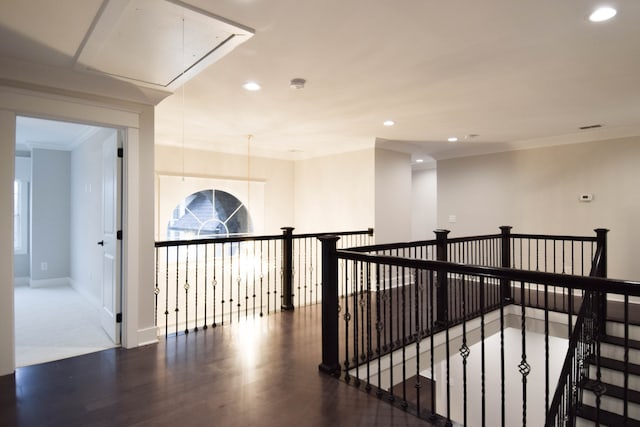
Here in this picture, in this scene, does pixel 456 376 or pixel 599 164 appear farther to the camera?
pixel 456 376

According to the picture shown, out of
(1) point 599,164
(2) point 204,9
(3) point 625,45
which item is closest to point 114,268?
(2) point 204,9

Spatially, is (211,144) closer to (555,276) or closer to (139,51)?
(139,51)

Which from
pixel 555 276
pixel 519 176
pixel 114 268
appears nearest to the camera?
pixel 555 276

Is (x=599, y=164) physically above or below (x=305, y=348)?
above

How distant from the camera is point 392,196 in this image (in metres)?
6.45

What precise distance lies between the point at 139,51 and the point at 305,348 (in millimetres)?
2872

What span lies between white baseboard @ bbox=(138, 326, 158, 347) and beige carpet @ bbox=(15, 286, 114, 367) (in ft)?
0.96

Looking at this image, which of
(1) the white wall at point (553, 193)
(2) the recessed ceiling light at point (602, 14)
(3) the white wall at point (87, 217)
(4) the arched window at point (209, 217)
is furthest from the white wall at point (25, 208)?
(2) the recessed ceiling light at point (602, 14)

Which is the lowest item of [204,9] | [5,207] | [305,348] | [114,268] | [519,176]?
[305,348]

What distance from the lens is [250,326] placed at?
4215mm

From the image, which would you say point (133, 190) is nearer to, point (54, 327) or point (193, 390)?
point (193, 390)

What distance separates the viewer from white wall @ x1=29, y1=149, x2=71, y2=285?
20.5ft

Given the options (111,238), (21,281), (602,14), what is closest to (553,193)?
(602,14)

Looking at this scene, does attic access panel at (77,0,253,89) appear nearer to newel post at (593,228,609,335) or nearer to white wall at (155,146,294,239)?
white wall at (155,146,294,239)
